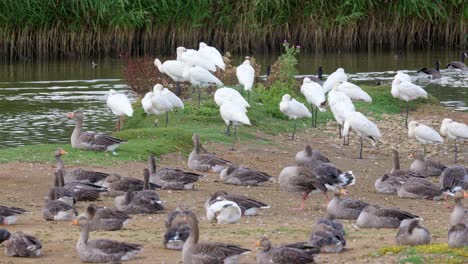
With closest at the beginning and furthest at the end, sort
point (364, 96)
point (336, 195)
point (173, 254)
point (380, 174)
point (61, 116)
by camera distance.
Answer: point (173, 254) < point (336, 195) < point (380, 174) < point (364, 96) < point (61, 116)

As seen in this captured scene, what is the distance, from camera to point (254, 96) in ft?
81.8

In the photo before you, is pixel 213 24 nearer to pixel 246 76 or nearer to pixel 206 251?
pixel 246 76

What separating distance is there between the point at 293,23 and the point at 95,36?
20.4 ft

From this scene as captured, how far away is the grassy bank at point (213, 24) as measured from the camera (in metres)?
36.6

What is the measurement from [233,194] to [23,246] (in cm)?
390

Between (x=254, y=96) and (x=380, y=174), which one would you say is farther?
(x=254, y=96)

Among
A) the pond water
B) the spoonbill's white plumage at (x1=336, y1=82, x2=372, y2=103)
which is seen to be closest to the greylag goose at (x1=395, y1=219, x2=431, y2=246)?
the pond water

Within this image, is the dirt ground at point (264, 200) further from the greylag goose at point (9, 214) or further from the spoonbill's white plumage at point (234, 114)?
the spoonbill's white plumage at point (234, 114)

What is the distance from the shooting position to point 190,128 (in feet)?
70.5

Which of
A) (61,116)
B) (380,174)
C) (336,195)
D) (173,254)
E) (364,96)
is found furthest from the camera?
(61,116)

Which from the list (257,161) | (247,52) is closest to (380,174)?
(257,161)

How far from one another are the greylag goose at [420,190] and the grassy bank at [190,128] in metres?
4.27

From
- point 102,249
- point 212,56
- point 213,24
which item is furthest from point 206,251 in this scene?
point 213,24

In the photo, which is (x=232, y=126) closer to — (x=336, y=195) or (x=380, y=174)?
(x=380, y=174)
